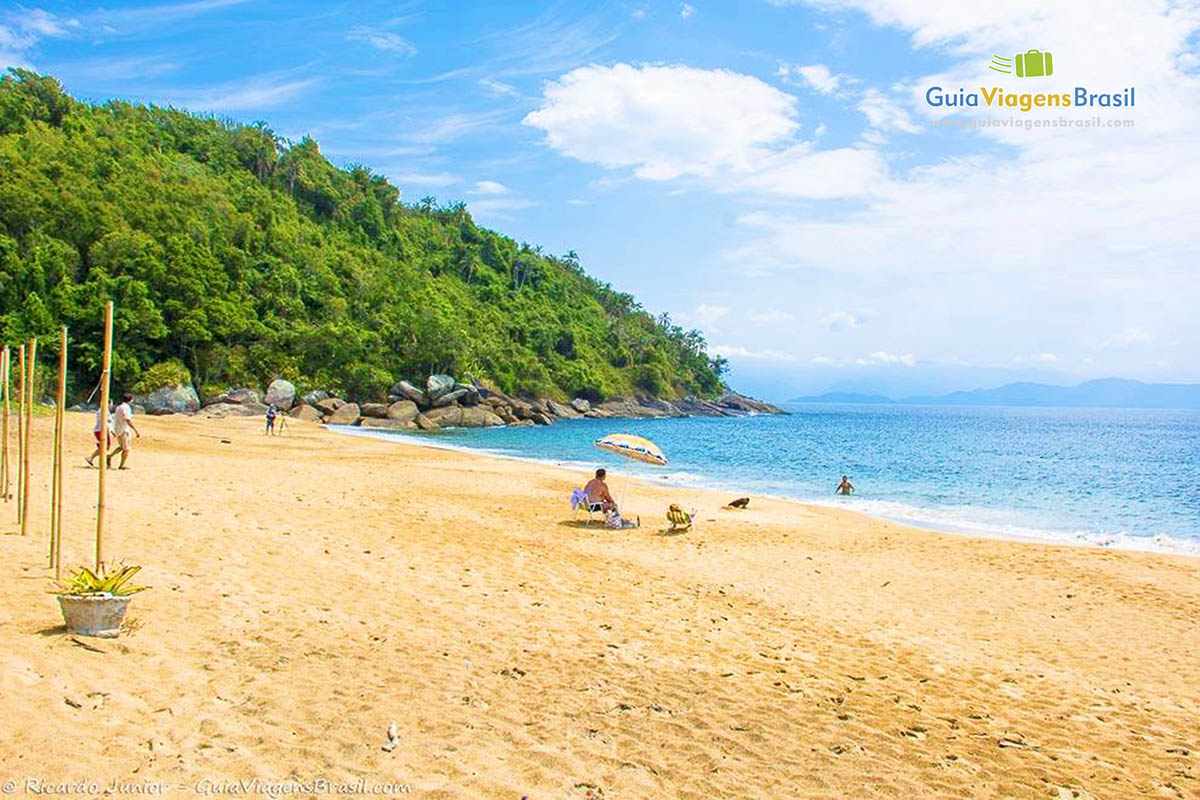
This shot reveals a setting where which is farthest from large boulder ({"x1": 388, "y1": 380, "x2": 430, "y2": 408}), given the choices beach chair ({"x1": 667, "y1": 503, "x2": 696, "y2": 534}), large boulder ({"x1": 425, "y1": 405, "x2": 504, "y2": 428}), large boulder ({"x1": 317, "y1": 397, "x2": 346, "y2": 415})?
beach chair ({"x1": 667, "y1": 503, "x2": 696, "y2": 534})

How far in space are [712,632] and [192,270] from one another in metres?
66.4

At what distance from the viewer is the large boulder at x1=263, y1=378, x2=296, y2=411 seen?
193ft

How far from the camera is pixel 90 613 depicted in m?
6.48

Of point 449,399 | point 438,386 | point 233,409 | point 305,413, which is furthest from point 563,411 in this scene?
point 233,409

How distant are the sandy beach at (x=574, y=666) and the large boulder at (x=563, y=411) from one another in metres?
78.8

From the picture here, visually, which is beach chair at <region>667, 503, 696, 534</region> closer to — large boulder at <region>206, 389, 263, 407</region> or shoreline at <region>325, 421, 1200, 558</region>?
shoreline at <region>325, 421, 1200, 558</region>

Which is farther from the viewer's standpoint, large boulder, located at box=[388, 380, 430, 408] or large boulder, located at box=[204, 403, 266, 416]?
large boulder, located at box=[388, 380, 430, 408]

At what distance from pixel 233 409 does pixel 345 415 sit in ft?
31.6

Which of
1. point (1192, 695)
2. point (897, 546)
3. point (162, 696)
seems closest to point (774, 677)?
point (1192, 695)

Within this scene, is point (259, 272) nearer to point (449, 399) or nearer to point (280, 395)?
point (280, 395)

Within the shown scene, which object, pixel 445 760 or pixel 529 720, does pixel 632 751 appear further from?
pixel 445 760

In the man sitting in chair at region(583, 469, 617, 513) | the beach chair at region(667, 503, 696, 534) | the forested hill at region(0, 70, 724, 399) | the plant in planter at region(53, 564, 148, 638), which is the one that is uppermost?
the forested hill at region(0, 70, 724, 399)

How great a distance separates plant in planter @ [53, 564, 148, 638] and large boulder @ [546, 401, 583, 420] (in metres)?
85.9

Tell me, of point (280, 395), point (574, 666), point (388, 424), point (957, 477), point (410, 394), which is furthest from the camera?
point (410, 394)
